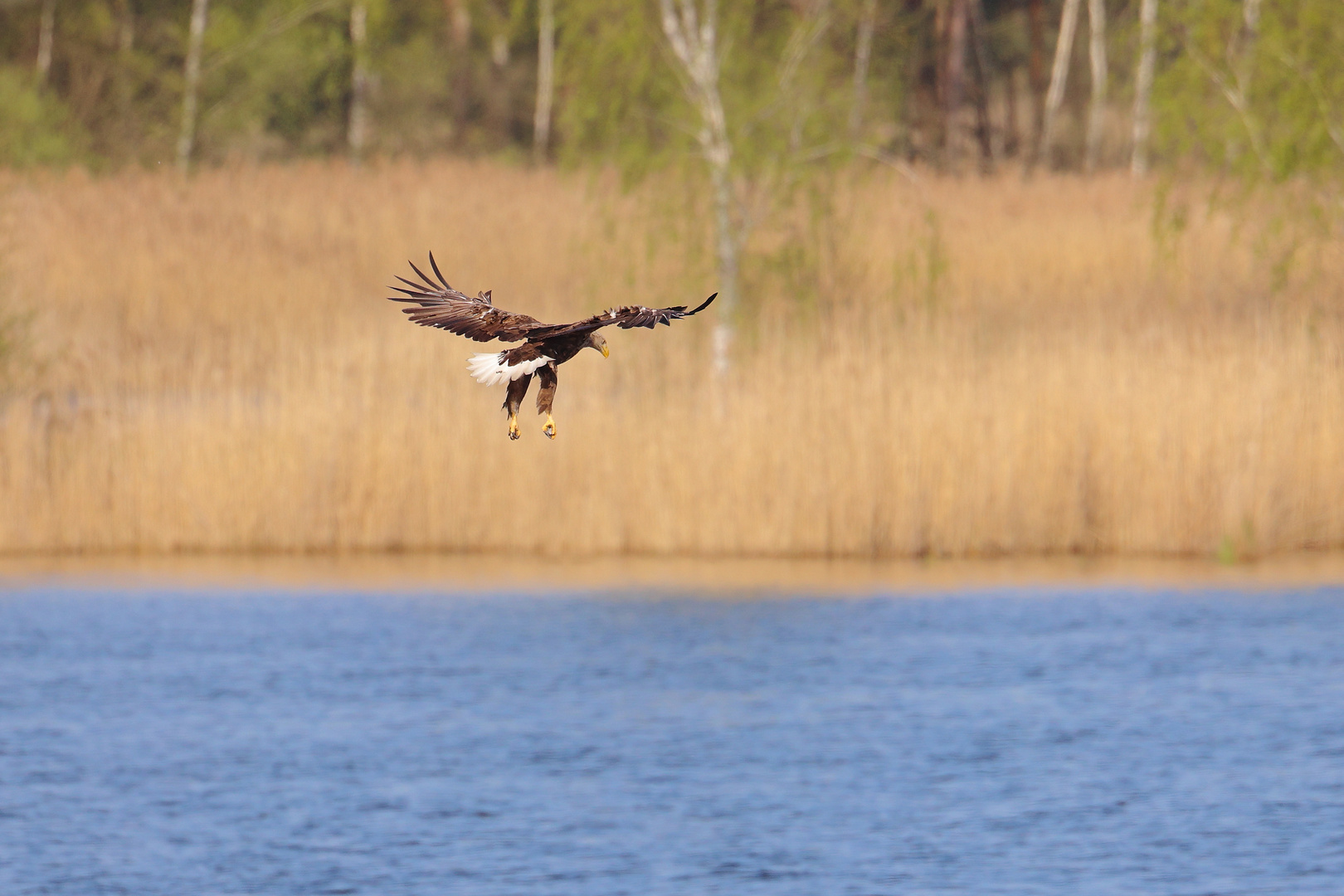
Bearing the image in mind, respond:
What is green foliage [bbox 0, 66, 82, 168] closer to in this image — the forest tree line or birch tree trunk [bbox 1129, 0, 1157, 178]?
the forest tree line

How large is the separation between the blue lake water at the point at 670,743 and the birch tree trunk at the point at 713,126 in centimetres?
283

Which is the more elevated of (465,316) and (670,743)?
(465,316)

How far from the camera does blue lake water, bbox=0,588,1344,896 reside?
33.2ft

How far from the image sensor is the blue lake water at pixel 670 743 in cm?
1011

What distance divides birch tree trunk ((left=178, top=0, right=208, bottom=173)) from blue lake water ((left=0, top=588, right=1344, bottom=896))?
18.1m

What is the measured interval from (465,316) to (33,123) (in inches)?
962

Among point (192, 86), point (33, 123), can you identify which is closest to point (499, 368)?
point (33, 123)

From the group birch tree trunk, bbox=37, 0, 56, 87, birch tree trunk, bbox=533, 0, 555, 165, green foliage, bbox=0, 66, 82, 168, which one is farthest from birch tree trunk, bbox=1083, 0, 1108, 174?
birch tree trunk, bbox=37, 0, 56, 87

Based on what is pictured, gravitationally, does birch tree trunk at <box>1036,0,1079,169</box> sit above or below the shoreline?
above

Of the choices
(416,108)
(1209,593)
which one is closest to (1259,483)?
(1209,593)

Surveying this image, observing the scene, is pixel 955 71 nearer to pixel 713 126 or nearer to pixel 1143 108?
pixel 1143 108

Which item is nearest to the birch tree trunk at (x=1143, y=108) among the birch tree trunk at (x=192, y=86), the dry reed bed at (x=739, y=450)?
the dry reed bed at (x=739, y=450)

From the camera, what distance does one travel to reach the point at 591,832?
34.8 feet

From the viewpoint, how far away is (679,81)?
16.5 metres
